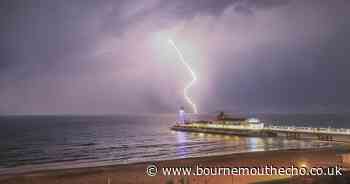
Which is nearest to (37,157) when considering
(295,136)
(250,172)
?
(250,172)

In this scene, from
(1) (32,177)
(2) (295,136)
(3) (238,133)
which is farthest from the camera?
(3) (238,133)

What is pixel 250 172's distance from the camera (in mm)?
23562

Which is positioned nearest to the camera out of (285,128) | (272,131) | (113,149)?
(113,149)

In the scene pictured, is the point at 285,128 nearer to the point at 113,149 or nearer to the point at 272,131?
the point at 272,131

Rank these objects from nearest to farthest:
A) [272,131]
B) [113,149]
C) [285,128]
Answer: [113,149] → [285,128] → [272,131]

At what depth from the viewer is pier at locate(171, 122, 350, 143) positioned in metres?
59.9

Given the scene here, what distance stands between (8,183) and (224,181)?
47.3ft

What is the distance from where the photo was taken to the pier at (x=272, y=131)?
59875 mm

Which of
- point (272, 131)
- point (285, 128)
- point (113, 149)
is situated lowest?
point (113, 149)

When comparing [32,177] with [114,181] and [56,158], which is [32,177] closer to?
[114,181]

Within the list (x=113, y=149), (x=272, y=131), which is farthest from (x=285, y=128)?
(x=113, y=149)

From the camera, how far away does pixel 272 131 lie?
76.4 m

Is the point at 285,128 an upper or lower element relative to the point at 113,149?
upper

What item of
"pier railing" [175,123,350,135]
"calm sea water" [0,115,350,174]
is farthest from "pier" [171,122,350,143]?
"calm sea water" [0,115,350,174]
